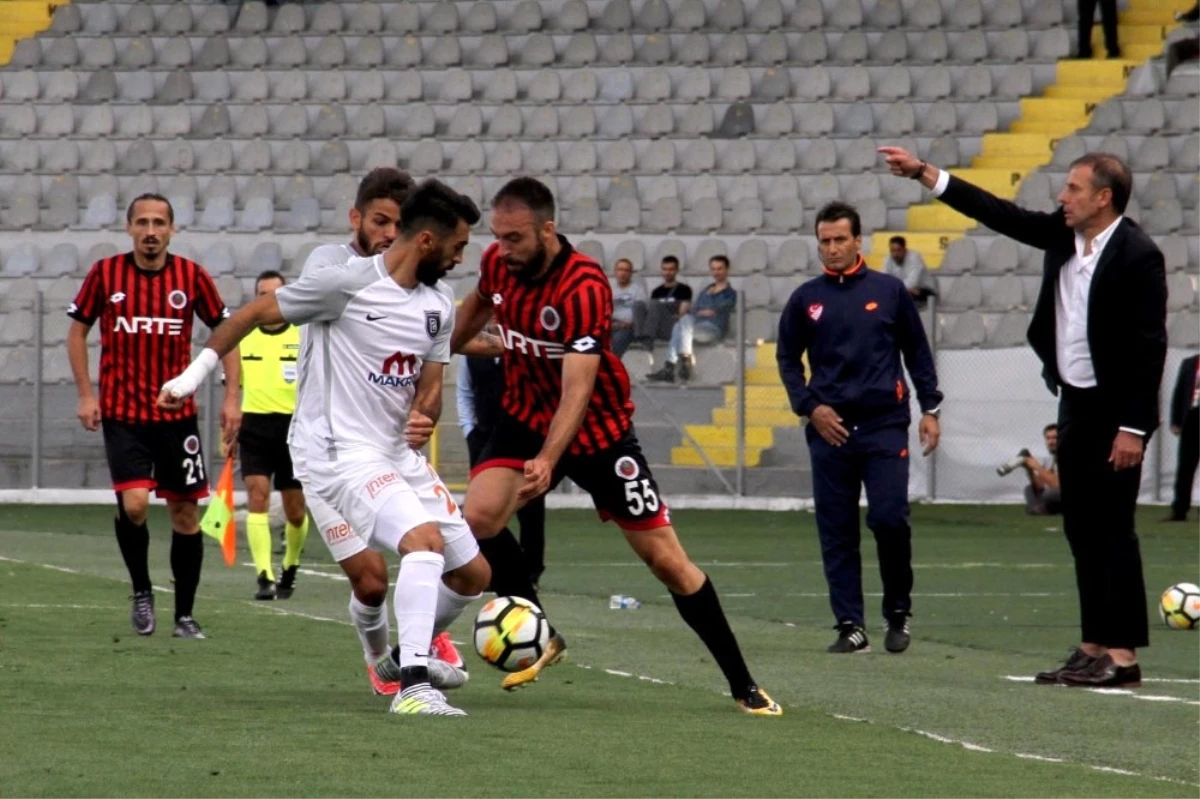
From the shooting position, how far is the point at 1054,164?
2641cm

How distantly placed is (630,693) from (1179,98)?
68.5 ft

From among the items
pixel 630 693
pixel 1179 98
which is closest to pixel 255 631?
pixel 630 693

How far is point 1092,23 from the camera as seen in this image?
28.0m

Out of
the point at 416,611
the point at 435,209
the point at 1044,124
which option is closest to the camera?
the point at 416,611

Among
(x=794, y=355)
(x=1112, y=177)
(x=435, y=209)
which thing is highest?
(x=1112, y=177)

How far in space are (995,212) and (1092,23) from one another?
2030 cm

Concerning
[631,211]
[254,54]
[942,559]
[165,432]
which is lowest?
[942,559]

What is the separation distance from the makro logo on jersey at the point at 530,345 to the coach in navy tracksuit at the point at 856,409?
9.19 ft

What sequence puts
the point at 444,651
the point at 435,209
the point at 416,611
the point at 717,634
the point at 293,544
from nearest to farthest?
the point at 416,611, the point at 435,209, the point at 717,634, the point at 444,651, the point at 293,544

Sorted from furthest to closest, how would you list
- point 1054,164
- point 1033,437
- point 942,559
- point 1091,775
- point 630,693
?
point 1054,164
point 1033,437
point 942,559
point 630,693
point 1091,775

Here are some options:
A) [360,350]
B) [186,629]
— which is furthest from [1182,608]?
[360,350]

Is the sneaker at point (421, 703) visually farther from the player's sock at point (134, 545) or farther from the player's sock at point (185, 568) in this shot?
the player's sock at point (134, 545)

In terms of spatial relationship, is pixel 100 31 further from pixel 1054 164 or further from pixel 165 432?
pixel 165 432

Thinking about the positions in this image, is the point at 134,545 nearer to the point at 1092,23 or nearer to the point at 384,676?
the point at 384,676
